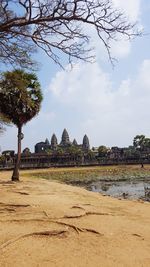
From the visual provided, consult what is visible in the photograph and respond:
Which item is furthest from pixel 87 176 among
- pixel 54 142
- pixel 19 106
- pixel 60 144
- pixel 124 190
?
pixel 60 144

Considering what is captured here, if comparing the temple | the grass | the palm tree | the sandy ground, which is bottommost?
the sandy ground

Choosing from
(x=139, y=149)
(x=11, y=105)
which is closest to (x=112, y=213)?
(x=11, y=105)

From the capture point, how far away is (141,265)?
223 inches

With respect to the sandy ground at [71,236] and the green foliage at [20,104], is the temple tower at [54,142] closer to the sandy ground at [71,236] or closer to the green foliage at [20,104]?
the green foliage at [20,104]

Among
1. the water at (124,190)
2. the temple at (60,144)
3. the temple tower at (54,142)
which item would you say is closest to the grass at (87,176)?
the water at (124,190)

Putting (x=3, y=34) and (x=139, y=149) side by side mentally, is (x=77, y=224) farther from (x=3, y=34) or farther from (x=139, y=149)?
(x=139, y=149)

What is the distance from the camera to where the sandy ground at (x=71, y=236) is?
227 inches

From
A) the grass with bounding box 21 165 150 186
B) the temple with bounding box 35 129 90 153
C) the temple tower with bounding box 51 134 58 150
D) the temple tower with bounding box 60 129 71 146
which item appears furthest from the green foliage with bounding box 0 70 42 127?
the temple tower with bounding box 60 129 71 146

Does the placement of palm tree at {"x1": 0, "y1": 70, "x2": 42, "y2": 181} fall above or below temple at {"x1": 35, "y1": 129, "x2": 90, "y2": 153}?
below

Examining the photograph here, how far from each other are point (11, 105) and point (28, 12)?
578 inches

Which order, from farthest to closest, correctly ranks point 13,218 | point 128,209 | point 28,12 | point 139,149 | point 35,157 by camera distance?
point 139,149 < point 35,157 < point 128,209 < point 13,218 < point 28,12

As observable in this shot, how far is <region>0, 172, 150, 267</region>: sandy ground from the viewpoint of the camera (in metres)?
5.77

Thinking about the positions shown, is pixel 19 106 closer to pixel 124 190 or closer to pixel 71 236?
pixel 124 190

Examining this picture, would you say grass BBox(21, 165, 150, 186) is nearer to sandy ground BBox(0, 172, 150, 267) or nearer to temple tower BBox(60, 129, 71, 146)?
sandy ground BBox(0, 172, 150, 267)
